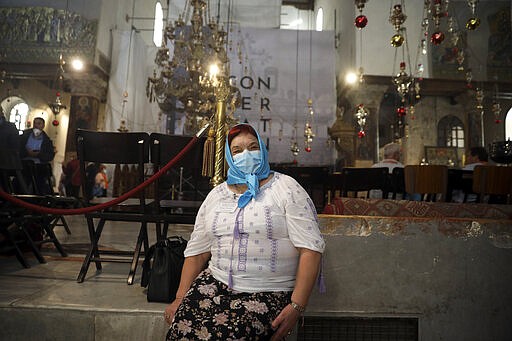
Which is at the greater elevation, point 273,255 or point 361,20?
point 361,20

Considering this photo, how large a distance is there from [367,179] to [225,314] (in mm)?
4029

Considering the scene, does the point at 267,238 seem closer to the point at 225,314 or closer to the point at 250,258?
the point at 250,258

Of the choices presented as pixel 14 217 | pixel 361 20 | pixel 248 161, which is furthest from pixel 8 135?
pixel 361 20

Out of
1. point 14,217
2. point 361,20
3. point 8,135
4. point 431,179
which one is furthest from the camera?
point 431,179

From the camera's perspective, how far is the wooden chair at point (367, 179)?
496 cm

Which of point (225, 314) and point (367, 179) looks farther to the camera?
point (367, 179)

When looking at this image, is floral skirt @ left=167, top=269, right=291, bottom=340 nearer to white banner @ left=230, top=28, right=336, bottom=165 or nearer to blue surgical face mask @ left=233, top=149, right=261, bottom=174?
blue surgical face mask @ left=233, top=149, right=261, bottom=174

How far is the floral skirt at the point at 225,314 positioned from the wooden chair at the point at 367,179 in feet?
12.3

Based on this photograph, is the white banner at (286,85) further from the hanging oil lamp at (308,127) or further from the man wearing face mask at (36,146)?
the man wearing face mask at (36,146)

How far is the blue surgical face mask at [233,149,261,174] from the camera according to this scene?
66.4 inches

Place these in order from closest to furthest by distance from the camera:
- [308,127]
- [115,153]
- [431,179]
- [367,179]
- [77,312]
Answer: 1. [77,312]
2. [115,153]
3. [431,179]
4. [367,179]
5. [308,127]

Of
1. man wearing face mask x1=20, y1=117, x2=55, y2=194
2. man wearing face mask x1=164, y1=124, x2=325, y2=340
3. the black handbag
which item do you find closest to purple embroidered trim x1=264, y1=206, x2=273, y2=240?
man wearing face mask x1=164, y1=124, x2=325, y2=340

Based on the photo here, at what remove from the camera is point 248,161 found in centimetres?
Answer: 169

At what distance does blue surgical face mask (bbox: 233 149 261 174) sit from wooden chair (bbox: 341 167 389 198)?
3644 mm
